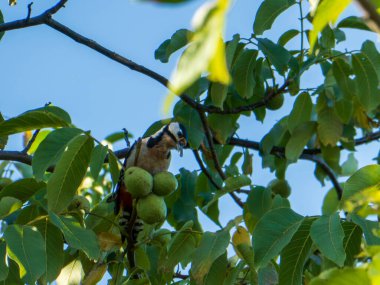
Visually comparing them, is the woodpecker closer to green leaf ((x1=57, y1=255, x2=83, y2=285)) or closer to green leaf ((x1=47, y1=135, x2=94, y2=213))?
green leaf ((x1=57, y1=255, x2=83, y2=285))

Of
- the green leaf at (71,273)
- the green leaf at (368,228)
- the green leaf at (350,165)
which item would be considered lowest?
the green leaf at (350,165)

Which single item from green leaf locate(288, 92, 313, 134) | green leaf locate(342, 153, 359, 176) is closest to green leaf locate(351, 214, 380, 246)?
green leaf locate(288, 92, 313, 134)

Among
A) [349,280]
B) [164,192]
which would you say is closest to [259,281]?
[164,192]

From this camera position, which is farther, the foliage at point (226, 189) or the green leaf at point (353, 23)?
the green leaf at point (353, 23)

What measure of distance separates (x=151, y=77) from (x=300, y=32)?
1093 mm

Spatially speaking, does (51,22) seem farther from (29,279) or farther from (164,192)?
(29,279)

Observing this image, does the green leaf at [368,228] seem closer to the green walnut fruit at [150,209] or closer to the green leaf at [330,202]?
the green walnut fruit at [150,209]

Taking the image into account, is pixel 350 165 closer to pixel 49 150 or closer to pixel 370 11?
pixel 49 150

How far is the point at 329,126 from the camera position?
5.08 meters

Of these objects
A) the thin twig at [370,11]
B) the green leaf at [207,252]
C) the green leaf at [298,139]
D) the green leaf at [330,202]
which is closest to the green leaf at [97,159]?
the green leaf at [207,252]

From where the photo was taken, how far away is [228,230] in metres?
3.23

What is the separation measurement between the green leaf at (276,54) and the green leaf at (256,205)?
64cm

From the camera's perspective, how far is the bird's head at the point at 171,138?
18.1 feet

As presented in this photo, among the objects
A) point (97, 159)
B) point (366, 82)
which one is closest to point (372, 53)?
point (366, 82)
